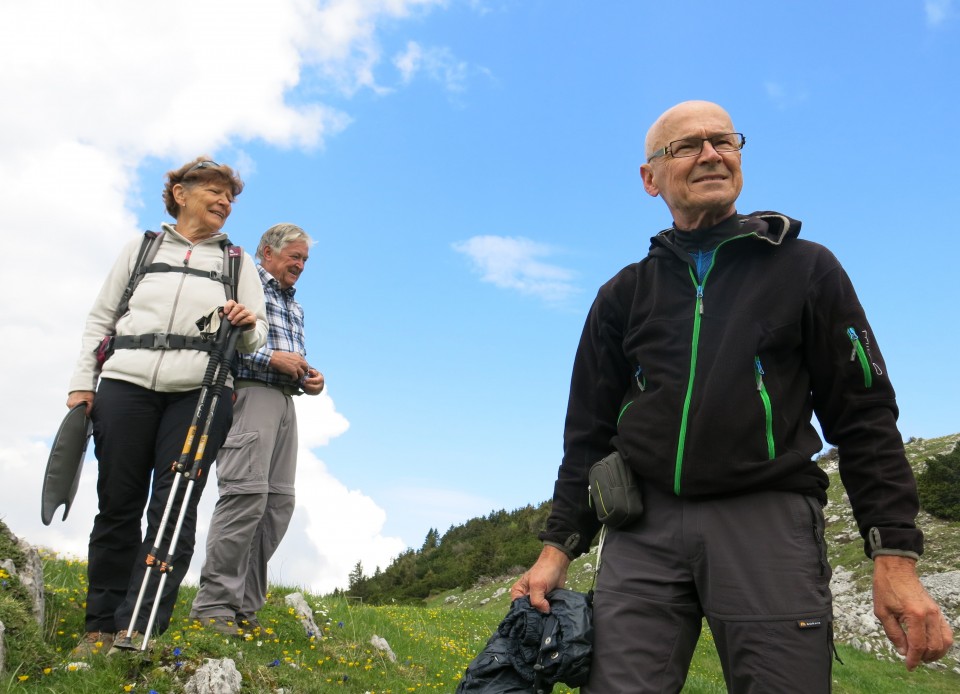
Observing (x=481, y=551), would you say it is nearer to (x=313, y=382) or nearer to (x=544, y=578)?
(x=313, y=382)

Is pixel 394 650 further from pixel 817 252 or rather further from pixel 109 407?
pixel 817 252

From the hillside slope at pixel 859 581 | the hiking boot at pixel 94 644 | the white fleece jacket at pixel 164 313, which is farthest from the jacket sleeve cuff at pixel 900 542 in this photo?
the hillside slope at pixel 859 581

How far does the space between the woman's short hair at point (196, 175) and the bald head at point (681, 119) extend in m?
3.25

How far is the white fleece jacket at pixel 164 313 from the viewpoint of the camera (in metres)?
4.72

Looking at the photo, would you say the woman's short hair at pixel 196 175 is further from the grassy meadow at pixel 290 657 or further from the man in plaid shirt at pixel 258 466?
the grassy meadow at pixel 290 657

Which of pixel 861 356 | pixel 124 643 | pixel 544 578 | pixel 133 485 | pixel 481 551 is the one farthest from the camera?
pixel 481 551

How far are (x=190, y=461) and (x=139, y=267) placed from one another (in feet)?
4.38

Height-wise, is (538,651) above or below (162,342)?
below

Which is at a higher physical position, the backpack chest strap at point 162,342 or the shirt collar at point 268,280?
the shirt collar at point 268,280

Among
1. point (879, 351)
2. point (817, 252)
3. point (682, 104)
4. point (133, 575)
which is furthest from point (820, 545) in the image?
point (133, 575)

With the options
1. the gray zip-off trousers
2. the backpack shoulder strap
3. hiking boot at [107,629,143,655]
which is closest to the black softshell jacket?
hiking boot at [107,629,143,655]

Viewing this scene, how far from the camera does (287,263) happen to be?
22.1 feet

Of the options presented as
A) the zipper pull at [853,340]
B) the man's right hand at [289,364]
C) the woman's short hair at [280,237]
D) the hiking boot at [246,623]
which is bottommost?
the hiking boot at [246,623]

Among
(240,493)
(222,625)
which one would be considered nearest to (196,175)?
(240,493)
